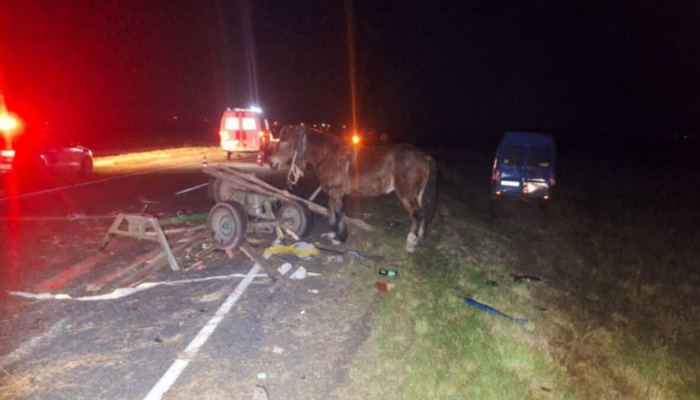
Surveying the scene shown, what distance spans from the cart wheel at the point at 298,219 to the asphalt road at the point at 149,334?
1187 millimetres

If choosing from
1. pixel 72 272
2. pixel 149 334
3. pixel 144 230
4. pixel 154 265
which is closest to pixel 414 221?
pixel 154 265

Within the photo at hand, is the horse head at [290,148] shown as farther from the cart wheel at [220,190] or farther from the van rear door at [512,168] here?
the van rear door at [512,168]

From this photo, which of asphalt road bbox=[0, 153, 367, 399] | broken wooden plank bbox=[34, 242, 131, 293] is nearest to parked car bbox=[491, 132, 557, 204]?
asphalt road bbox=[0, 153, 367, 399]

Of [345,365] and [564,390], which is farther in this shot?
[345,365]

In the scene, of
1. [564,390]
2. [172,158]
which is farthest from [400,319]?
[172,158]

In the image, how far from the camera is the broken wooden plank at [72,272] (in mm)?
5848

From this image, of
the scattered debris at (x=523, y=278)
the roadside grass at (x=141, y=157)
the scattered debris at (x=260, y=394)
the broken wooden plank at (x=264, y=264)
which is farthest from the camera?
the roadside grass at (x=141, y=157)

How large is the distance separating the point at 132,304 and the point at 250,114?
63.0 ft

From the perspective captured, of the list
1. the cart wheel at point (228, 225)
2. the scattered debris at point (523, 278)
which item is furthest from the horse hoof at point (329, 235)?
the scattered debris at point (523, 278)

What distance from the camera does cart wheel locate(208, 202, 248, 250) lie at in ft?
23.9

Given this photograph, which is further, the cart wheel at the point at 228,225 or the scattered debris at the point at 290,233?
the scattered debris at the point at 290,233

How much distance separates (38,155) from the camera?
15219 millimetres

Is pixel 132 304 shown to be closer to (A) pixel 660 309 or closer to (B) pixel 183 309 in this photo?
(B) pixel 183 309

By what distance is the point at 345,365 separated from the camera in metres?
4.24
